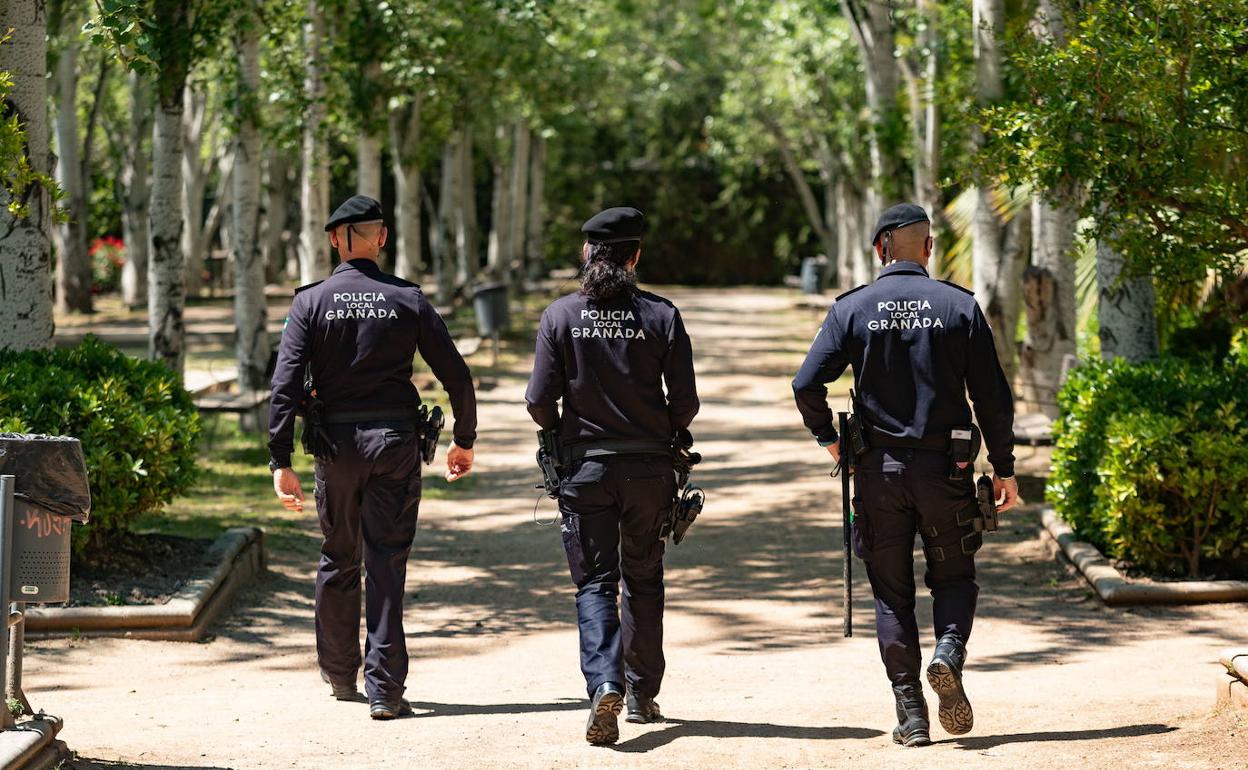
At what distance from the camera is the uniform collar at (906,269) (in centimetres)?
556

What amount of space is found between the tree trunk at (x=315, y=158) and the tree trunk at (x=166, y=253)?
9.18ft

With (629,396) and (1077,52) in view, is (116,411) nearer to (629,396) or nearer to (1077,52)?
(629,396)

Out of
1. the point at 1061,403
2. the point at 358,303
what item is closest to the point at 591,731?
the point at 358,303

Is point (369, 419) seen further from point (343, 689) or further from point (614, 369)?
point (343, 689)

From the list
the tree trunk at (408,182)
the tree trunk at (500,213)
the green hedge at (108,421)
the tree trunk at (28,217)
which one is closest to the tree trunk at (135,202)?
the tree trunk at (500,213)

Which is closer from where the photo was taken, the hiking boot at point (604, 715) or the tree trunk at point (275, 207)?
the hiking boot at point (604, 715)

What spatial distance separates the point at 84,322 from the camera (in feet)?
89.5

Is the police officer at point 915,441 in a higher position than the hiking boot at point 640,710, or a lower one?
higher

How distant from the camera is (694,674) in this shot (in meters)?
7.03

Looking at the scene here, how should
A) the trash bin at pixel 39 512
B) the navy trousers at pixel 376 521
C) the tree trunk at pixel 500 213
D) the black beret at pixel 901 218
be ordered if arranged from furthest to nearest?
1. the tree trunk at pixel 500 213
2. the navy trousers at pixel 376 521
3. the black beret at pixel 901 218
4. the trash bin at pixel 39 512

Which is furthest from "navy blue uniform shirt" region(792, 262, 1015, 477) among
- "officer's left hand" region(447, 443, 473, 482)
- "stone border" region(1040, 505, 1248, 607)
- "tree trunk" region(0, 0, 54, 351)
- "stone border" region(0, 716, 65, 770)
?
"tree trunk" region(0, 0, 54, 351)

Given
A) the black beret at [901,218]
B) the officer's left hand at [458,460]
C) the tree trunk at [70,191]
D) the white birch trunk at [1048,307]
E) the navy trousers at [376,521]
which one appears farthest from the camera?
the tree trunk at [70,191]

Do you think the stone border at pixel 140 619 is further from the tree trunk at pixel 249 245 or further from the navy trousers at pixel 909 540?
the tree trunk at pixel 249 245

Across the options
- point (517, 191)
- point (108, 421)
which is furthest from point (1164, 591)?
point (517, 191)
